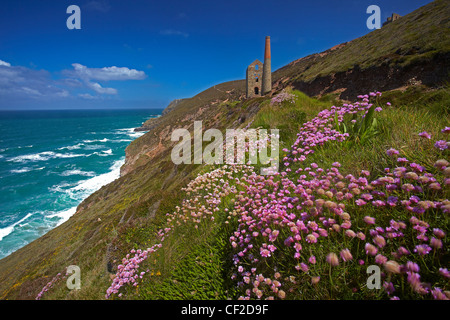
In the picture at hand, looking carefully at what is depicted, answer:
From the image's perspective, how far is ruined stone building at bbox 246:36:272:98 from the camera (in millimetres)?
39094

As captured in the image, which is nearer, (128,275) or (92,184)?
(128,275)

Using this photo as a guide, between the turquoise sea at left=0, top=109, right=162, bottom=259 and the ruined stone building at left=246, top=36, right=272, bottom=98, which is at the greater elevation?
the ruined stone building at left=246, top=36, right=272, bottom=98

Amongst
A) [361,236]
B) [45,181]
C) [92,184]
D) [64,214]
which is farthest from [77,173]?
[361,236]

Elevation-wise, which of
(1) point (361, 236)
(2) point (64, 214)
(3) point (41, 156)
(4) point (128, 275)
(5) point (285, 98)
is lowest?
(2) point (64, 214)

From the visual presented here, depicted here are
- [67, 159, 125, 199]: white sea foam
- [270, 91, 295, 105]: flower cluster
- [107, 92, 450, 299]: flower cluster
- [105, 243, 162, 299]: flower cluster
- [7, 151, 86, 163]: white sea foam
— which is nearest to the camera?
[107, 92, 450, 299]: flower cluster

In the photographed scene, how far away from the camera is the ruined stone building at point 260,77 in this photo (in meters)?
39.1

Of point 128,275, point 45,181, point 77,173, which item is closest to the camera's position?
point 128,275

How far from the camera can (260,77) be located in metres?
44.3

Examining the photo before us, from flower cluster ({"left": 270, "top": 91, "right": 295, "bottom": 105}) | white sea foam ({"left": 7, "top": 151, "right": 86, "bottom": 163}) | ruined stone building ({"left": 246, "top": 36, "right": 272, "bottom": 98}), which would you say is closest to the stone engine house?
ruined stone building ({"left": 246, "top": 36, "right": 272, "bottom": 98})

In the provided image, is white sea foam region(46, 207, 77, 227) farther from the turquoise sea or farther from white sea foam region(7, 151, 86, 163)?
white sea foam region(7, 151, 86, 163)

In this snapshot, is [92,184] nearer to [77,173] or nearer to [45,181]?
[77,173]

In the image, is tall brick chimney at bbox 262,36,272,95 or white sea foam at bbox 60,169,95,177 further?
white sea foam at bbox 60,169,95,177
